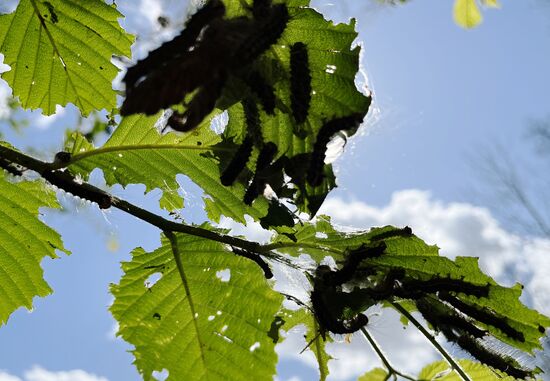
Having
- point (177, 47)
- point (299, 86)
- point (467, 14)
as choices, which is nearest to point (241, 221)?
point (299, 86)

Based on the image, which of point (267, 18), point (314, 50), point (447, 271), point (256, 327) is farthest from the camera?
point (256, 327)

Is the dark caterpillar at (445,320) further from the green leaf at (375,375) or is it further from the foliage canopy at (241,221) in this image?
the green leaf at (375,375)

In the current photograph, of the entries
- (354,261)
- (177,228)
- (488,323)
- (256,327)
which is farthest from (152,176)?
(488,323)

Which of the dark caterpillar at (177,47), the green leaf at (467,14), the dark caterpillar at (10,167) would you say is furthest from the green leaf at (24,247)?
the green leaf at (467,14)

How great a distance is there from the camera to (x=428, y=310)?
1727mm

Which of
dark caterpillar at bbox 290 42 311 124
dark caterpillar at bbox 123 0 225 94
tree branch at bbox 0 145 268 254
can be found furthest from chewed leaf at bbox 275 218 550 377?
dark caterpillar at bbox 123 0 225 94

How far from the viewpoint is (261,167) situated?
1381mm

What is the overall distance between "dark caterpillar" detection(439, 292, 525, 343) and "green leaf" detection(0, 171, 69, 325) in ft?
4.18

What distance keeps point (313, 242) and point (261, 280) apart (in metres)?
0.18

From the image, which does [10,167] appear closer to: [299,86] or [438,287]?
[299,86]

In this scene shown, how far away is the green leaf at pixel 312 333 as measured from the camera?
2.06 meters

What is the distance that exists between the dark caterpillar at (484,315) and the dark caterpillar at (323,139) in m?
0.61

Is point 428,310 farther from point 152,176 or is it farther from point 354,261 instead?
point 152,176

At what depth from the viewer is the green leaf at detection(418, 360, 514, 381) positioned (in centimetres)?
206
